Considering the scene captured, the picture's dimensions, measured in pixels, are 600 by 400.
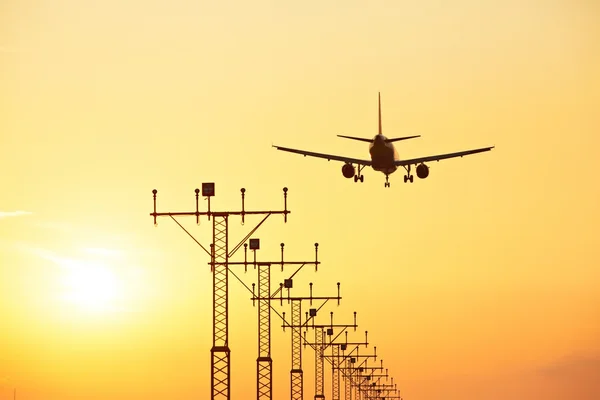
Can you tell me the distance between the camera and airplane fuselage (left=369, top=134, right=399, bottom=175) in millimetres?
147500

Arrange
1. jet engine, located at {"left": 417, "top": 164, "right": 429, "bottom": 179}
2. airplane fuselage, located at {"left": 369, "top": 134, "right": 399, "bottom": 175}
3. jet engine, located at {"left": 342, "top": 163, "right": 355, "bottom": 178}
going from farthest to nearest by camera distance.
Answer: jet engine, located at {"left": 342, "top": 163, "right": 355, "bottom": 178} → airplane fuselage, located at {"left": 369, "top": 134, "right": 399, "bottom": 175} → jet engine, located at {"left": 417, "top": 164, "right": 429, "bottom": 179}

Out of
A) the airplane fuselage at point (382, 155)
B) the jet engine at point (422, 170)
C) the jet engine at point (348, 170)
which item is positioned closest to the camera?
the jet engine at point (422, 170)

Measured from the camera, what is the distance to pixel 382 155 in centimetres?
14738

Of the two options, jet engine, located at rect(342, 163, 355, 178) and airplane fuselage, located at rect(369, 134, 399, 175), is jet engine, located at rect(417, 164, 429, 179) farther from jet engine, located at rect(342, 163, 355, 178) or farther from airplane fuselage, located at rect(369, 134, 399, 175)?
jet engine, located at rect(342, 163, 355, 178)

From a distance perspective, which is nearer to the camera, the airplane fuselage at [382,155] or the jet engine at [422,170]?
the jet engine at [422,170]

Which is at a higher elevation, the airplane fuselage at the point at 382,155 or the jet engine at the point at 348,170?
the airplane fuselage at the point at 382,155

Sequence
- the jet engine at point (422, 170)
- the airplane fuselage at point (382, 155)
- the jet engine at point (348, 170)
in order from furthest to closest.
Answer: the jet engine at point (348, 170)
the airplane fuselage at point (382, 155)
the jet engine at point (422, 170)

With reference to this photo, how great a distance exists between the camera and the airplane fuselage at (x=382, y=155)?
148m

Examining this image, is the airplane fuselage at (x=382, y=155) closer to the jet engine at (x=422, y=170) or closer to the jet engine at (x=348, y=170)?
the jet engine at (x=348, y=170)

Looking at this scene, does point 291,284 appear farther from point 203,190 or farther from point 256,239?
point 203,190

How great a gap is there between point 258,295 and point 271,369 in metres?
7.11

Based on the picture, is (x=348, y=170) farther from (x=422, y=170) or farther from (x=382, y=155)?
(x=422, y=170)

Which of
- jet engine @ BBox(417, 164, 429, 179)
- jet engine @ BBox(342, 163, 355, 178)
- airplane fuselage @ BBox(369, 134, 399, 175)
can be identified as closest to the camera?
jet engine @ BBox(417, 164, 429, 179)

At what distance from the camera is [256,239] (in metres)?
123
